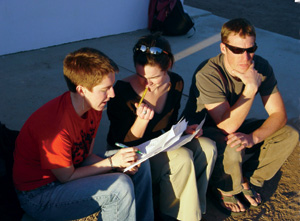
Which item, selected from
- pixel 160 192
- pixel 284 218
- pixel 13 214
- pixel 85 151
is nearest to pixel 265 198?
pixel 284 218

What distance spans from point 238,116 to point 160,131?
0.60 meters

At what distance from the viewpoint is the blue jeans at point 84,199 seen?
75.1 inches

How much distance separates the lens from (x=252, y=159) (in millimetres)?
2914

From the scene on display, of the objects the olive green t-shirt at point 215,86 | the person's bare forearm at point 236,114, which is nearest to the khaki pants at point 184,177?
the person's bare forearm at point 236,114

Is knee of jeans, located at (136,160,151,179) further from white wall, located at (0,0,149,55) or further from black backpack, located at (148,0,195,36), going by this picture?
black backpack, located at (148,0,195,36)

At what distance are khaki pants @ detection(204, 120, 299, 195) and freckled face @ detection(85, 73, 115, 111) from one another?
979 millimetres

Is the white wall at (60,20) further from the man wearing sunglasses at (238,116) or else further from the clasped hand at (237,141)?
the clasped hand at (237,141)

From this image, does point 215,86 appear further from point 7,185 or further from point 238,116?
point 7,185

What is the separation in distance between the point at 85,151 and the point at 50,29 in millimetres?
3398

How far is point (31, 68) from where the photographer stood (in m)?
4.45

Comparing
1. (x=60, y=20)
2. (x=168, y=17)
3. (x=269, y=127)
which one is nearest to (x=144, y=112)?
(x=269, y=127)

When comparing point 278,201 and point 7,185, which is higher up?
point 7,185

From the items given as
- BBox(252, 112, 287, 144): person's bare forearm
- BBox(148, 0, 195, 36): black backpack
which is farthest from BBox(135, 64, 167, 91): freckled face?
BBox(148, 0, 195, 36): black backpack

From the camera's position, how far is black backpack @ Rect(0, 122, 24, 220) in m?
1.91
